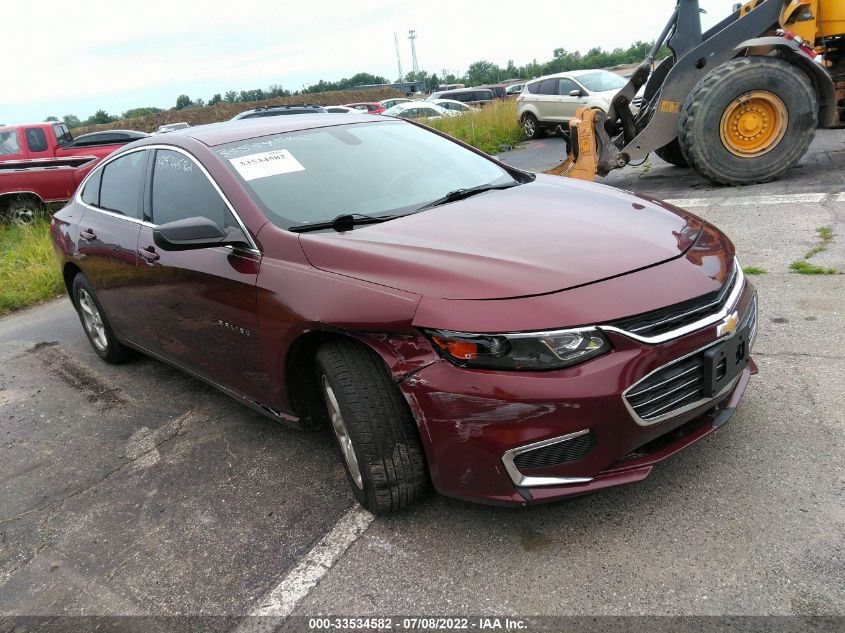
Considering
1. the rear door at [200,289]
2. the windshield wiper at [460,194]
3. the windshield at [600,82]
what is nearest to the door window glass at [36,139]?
the rear door at [200,289]

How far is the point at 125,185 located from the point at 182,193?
94 centimetres

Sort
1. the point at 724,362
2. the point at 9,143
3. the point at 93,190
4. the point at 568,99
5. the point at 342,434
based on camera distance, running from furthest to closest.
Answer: the point at 568,99 → the point at 9,143 → the point at 93,190 → the point at 342,434 → the point at 724,362

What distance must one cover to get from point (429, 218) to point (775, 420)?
1.82 m

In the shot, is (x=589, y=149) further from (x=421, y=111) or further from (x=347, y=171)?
(x=421, y=111)

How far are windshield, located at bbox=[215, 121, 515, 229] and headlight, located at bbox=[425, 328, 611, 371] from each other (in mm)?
1105

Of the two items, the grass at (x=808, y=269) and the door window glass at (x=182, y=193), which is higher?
the door window glass at (x=182, y=193)

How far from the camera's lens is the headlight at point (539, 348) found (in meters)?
2.28

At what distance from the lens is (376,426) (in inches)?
101

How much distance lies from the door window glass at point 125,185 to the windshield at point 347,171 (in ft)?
3.04

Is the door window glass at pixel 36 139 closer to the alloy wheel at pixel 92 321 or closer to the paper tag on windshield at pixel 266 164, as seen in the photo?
the alloy wheel at pixel 92 321

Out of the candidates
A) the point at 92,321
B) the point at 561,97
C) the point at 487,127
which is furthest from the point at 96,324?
the point at 487,127

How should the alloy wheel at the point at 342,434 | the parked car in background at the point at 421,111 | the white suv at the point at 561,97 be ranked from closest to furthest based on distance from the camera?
the alloy wheel at the point at 342,434, the white suv at the point at 561,97, the parked car in background at the point at 421,111

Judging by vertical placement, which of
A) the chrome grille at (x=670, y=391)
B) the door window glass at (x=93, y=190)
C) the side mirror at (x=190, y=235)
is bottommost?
the chrome grille at (x=670, y=391)

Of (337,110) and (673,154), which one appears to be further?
(337,110)
